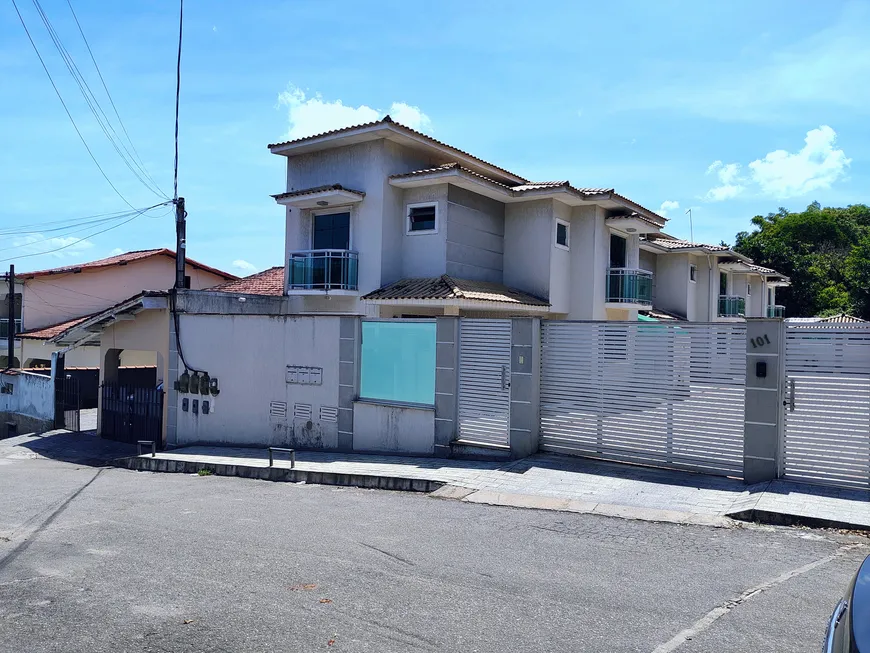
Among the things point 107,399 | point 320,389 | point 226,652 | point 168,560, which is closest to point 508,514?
point 168,560

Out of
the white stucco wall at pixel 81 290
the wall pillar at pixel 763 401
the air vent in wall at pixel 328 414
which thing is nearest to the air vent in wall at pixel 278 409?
the air vent in wall at pixel 328 414

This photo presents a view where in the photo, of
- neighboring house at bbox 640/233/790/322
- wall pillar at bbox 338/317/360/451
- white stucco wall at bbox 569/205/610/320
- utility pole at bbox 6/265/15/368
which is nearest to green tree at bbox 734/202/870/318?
neighboring house at bbox 640/233/790/322

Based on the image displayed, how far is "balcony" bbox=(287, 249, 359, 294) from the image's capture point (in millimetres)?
19828

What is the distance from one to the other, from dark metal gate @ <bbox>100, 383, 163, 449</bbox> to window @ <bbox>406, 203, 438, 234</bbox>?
7.99m

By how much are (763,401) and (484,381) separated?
4.28 m

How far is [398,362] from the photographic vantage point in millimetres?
12758

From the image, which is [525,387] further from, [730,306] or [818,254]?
[818,254]

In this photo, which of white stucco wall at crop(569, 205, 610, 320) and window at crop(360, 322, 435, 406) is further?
white stucco wall at crop(569, 205, 610, 320)

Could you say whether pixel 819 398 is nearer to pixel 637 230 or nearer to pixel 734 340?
pixel 734 340

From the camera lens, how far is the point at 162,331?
58.9 ft

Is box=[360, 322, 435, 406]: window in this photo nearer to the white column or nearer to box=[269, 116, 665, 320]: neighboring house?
box=[269, 116, 665, 320]: neighboring house

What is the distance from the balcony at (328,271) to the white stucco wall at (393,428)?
7.14m

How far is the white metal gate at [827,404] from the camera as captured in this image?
340 inches

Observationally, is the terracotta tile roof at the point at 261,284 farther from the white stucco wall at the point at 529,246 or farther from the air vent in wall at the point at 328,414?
the air vent in wall at the point at 328,414
